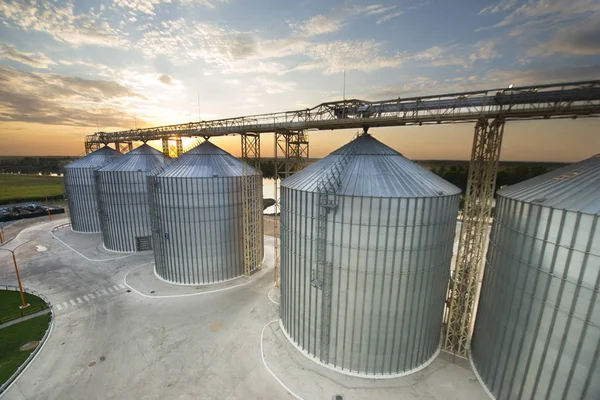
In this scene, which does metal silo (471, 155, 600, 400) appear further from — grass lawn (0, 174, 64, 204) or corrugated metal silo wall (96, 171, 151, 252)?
grass lawn (0, 174, 64, 204)

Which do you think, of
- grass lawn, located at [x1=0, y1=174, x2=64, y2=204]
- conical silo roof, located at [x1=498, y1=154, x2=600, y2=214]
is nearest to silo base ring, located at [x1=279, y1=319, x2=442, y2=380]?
conical silo roof, located at [x1=498, y1=154, x2=600, y2=214]

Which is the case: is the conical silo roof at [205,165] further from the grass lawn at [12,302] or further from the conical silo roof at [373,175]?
the grass lawn at [12,302]

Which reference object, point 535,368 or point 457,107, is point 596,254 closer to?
point 535,368

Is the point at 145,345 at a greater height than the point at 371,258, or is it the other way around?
the point at 371,258

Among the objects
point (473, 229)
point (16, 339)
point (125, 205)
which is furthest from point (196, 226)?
point (473, 229)

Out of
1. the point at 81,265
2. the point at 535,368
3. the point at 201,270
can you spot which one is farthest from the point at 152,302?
the point at 535,368

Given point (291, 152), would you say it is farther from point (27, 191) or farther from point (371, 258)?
point (27, 191)

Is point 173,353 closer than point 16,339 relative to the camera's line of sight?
Yes
